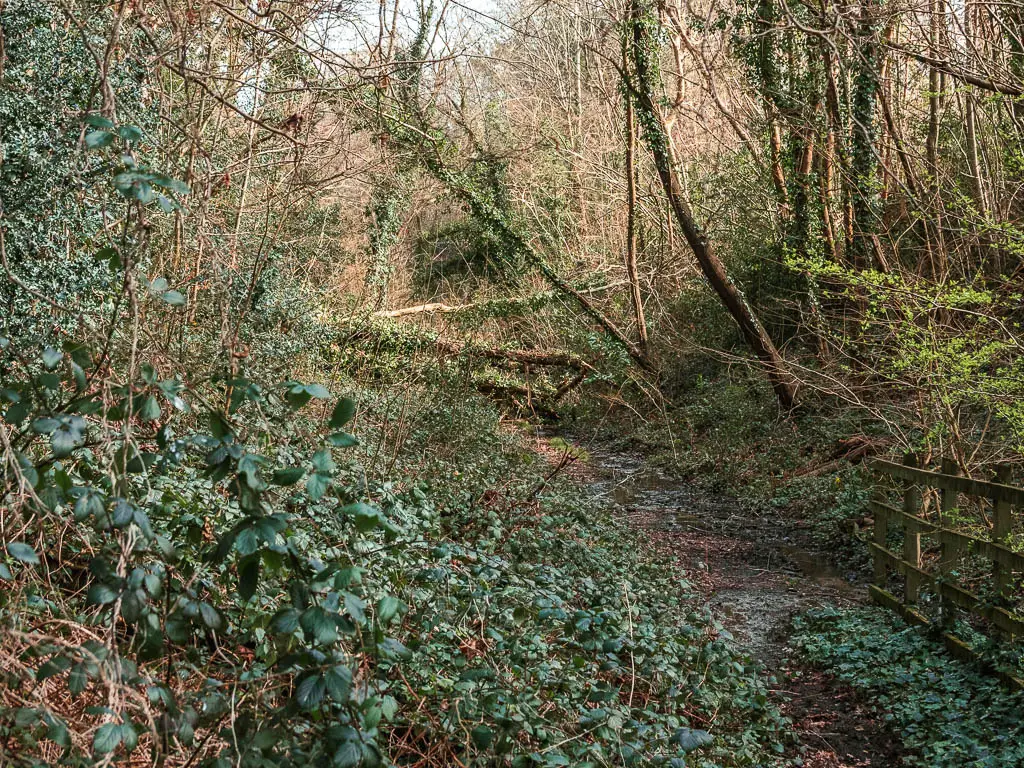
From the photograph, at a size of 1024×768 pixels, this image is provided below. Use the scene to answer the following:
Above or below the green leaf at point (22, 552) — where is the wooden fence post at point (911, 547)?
below

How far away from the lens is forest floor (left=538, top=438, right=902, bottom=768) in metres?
5.71

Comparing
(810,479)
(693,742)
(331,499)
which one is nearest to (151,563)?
(693,742)

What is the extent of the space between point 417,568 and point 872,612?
440cm

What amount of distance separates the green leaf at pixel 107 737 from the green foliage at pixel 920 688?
14.7ft

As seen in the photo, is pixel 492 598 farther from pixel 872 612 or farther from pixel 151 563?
pixel 872 612

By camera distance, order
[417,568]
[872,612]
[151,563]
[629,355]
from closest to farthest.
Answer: [151,563] < [417,568] < [872,612] < [629,355]

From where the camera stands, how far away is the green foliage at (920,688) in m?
5.12

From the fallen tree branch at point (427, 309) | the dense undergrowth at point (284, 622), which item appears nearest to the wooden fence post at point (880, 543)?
the dense undergrowth at point (284, 622)

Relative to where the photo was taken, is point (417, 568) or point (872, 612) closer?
point (417, 568)

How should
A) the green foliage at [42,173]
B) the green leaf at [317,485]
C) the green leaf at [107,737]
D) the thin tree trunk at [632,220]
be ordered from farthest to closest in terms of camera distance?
1. the thin tree trunk at [632,220]
2. the green foliage at [42,173]
3. the green leaf at [317,485]
4. the green leaf at [107,737]

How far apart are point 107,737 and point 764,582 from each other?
7763 mm

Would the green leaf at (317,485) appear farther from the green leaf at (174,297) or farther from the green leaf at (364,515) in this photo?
the green leaf at (174,297)

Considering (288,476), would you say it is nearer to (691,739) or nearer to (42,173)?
(691,739)

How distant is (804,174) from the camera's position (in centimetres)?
1462
